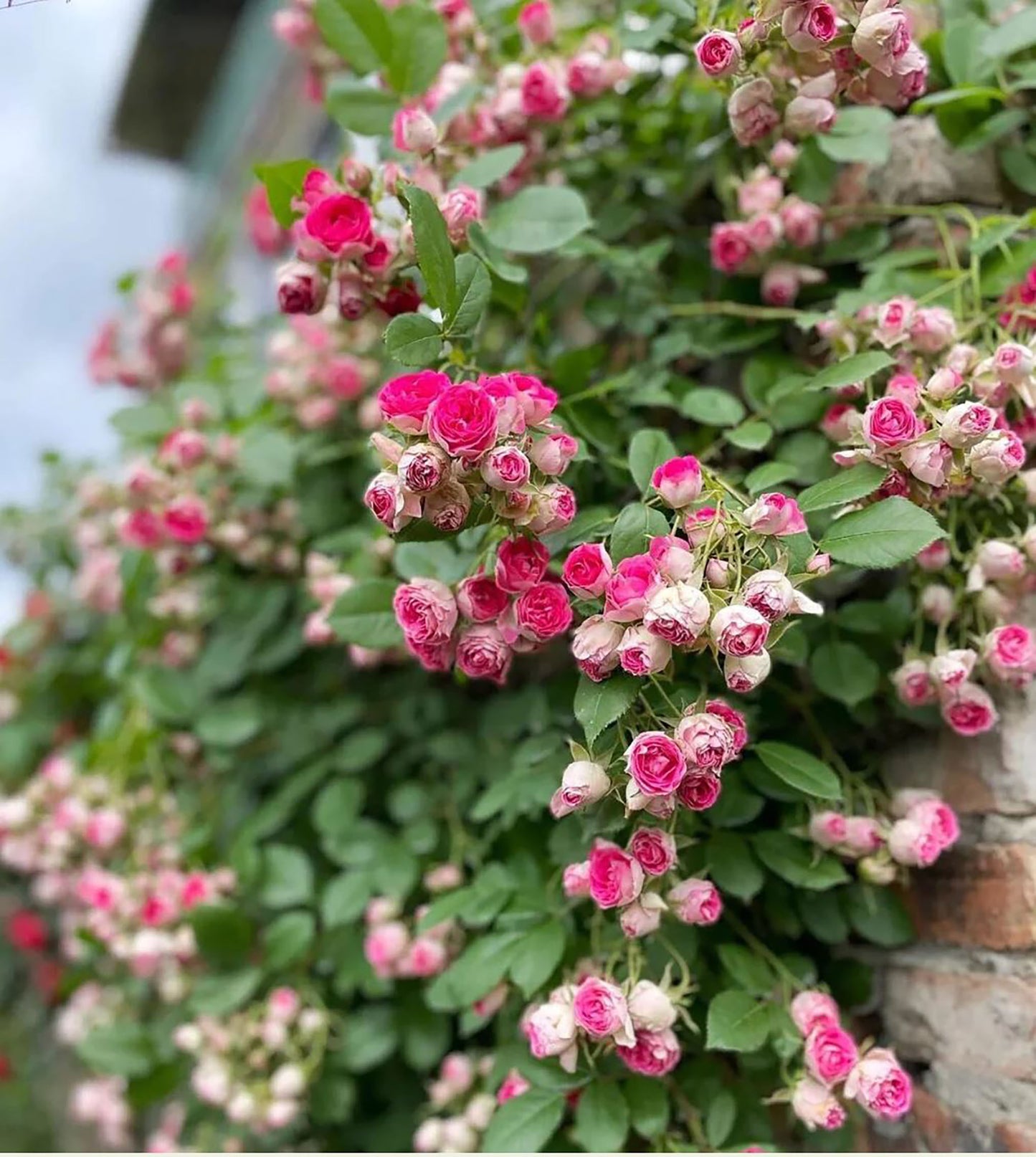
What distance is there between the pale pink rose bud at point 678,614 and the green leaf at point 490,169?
51cm

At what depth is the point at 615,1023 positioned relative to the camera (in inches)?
32.6

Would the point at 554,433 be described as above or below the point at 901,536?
below

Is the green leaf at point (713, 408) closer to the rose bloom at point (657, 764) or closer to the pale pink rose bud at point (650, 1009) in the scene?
the rose bloom at point (657, 764)

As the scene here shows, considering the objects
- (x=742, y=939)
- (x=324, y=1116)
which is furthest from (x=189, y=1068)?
(x=742, y=939)

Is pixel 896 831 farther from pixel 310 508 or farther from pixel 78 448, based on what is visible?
pixel 78 448

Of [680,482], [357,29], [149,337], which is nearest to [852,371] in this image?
[680,482]

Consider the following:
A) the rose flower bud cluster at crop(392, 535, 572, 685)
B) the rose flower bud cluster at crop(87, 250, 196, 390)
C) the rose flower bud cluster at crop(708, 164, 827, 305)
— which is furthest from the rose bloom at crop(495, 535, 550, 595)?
the rose flower bud cluster at crop(87, 250, 196, 390)

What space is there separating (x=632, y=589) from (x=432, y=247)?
32 centimetres

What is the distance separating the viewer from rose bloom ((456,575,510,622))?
82 centimetres

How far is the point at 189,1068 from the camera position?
1.57 metres

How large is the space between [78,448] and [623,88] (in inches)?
60.2

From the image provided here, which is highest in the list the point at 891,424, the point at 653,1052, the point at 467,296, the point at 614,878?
the point at 891,424

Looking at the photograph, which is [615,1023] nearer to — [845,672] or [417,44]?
[845,672]

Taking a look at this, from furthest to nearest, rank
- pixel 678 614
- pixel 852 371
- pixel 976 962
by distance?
pixel 976 962, pixel 852 371, pixel 678 614
